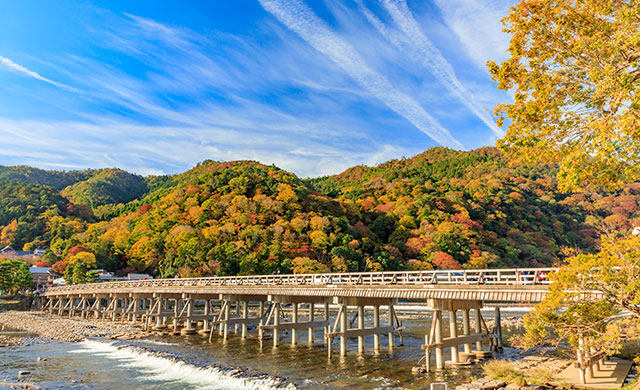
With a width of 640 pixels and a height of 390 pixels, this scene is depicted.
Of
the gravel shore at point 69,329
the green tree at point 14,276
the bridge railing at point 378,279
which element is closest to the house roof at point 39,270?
the green tree at point 14,276

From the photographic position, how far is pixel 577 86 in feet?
30.5

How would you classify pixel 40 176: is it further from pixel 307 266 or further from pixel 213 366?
pixel 213 366

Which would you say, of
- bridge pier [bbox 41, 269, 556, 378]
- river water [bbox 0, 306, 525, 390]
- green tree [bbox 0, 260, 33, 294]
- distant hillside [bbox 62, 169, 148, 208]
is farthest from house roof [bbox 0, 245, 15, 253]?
river water [bbox 0, 306, 525, 390]

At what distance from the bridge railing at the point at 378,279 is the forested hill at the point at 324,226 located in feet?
70.9

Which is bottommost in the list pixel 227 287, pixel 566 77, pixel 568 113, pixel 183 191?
pixel 227 287

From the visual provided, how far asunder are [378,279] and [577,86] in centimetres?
1494

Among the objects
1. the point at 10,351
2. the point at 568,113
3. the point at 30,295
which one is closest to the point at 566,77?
the point at 568,113

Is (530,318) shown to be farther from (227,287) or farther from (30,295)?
(30,295)

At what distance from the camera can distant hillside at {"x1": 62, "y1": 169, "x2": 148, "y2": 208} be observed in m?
141

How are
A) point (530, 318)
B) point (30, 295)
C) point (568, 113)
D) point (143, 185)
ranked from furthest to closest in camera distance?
point (143, 185)
point (30, 295)
point (530, 318)
point (568, 113)

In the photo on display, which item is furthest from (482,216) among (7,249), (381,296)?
(7,249)

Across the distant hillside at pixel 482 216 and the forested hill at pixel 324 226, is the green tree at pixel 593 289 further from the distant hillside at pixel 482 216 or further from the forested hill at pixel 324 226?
the distant hillside at pixel 482 216

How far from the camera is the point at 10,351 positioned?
28234 mm

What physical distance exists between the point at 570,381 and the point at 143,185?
197147 millimetres
